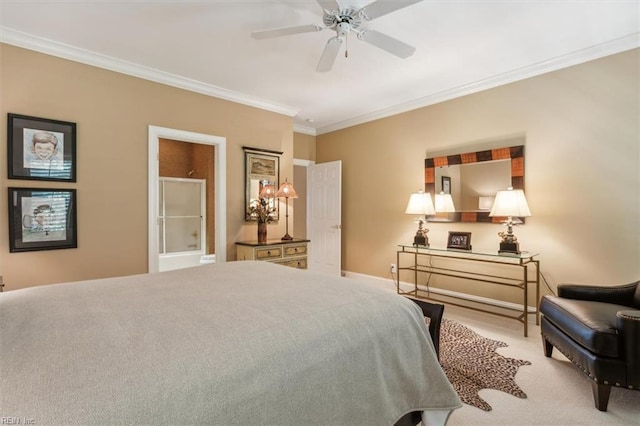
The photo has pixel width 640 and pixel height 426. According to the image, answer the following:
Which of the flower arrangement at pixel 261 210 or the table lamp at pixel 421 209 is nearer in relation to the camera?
the table lamp at pixel 421 209

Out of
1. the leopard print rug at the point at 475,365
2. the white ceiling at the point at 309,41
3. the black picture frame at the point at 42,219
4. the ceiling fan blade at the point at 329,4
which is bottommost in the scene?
the leopard print rug at the point at 475,365

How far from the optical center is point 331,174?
537cm

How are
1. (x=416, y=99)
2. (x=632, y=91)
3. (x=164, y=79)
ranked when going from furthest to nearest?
1. (x=416, y=99)
2. (x=164, y=79)
3. (x=632, y=91)

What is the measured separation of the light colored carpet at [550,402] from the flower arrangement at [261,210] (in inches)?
118

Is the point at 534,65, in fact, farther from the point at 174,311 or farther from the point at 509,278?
the point at 174,311

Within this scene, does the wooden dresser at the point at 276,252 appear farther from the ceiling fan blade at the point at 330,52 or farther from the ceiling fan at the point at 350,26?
the ceiling fan at the point at 350,26

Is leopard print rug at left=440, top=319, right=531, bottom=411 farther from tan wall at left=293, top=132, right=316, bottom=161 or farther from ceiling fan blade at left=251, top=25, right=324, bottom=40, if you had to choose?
tan wall at left=293, top=132, right=316, bottom=161

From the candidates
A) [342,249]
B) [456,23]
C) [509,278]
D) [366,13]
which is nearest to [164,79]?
[366,13]

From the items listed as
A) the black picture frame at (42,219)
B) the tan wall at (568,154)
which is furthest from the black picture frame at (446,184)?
the black picture frame at (42,219)

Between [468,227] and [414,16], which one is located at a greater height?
[414,16]

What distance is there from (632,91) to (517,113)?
0.92 meters

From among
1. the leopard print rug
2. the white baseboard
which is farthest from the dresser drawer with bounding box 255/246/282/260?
the leopard print rug

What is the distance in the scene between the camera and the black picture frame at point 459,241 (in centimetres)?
360

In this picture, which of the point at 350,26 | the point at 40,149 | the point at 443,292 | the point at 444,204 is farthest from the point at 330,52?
the point at 443,292
